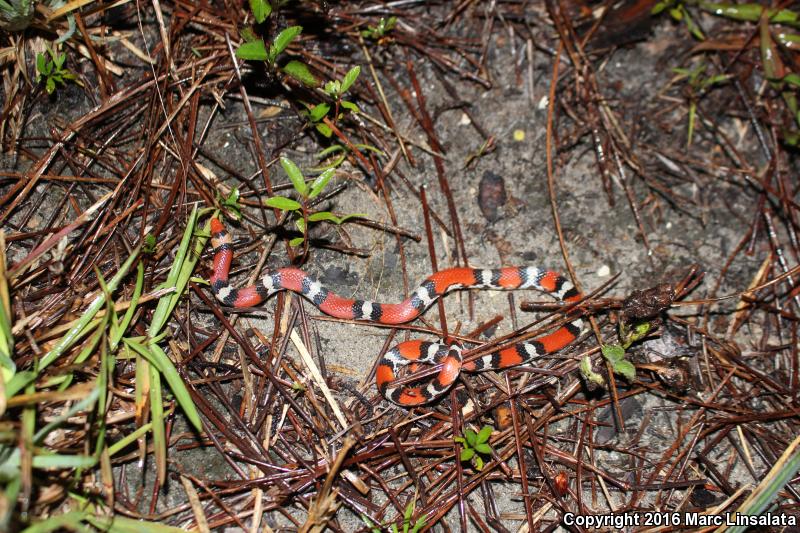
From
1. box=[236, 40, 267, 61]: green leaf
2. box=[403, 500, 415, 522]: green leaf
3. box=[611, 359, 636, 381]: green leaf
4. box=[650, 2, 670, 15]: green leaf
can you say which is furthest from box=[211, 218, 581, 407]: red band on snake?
box=[650, 2, 670, 15]: green leaf

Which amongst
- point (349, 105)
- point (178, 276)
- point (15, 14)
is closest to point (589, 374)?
point (349, 105)

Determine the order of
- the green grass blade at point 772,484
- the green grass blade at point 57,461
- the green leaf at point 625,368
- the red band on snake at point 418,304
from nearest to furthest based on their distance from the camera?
the green grass blade at point 57,461, the green grass blade at point 772,484, the green leaf at point 625,368, the red band on snake at point 418,304

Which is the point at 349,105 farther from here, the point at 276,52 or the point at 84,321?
the point at 84,321

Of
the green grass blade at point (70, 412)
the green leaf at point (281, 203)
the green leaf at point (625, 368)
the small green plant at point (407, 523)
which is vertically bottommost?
the small green plant at point (407, 523)

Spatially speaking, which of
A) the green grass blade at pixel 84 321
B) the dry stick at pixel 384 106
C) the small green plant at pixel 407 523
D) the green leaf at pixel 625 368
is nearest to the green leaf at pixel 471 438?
the small green plant at pixel 407 523

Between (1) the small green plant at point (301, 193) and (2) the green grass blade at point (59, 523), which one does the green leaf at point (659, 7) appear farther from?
(2) the green grass blade at point (59, 523)

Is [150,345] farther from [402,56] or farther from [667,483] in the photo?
[667,483]

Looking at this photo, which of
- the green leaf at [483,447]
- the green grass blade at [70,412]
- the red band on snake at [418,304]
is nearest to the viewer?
the green grass blade at [70,412]
